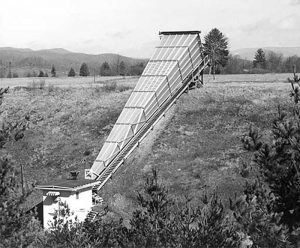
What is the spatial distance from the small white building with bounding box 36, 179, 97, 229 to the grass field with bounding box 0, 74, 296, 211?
2.19 metres

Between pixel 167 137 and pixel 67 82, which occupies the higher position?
pixel 67 82

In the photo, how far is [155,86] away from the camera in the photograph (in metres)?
36.4

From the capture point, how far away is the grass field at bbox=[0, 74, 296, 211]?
2912 cm

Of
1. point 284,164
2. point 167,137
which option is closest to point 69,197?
point 167,137

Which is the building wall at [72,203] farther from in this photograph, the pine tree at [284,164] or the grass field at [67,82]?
the grass field at [67,82]

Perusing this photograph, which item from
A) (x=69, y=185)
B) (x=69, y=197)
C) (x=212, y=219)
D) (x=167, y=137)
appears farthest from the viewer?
(x=167, y=137)

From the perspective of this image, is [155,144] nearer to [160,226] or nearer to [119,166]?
[119,166]

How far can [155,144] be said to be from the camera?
1316 inches

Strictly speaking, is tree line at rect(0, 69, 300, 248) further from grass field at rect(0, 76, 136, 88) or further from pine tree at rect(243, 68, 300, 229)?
grass field at rect(0, 76, 136, 88)

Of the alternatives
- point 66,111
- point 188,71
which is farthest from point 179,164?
point 66,111

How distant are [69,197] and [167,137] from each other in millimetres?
10589

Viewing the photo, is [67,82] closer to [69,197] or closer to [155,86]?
[155,86]

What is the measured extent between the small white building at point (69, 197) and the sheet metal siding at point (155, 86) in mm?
4775

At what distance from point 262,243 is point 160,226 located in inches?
120
